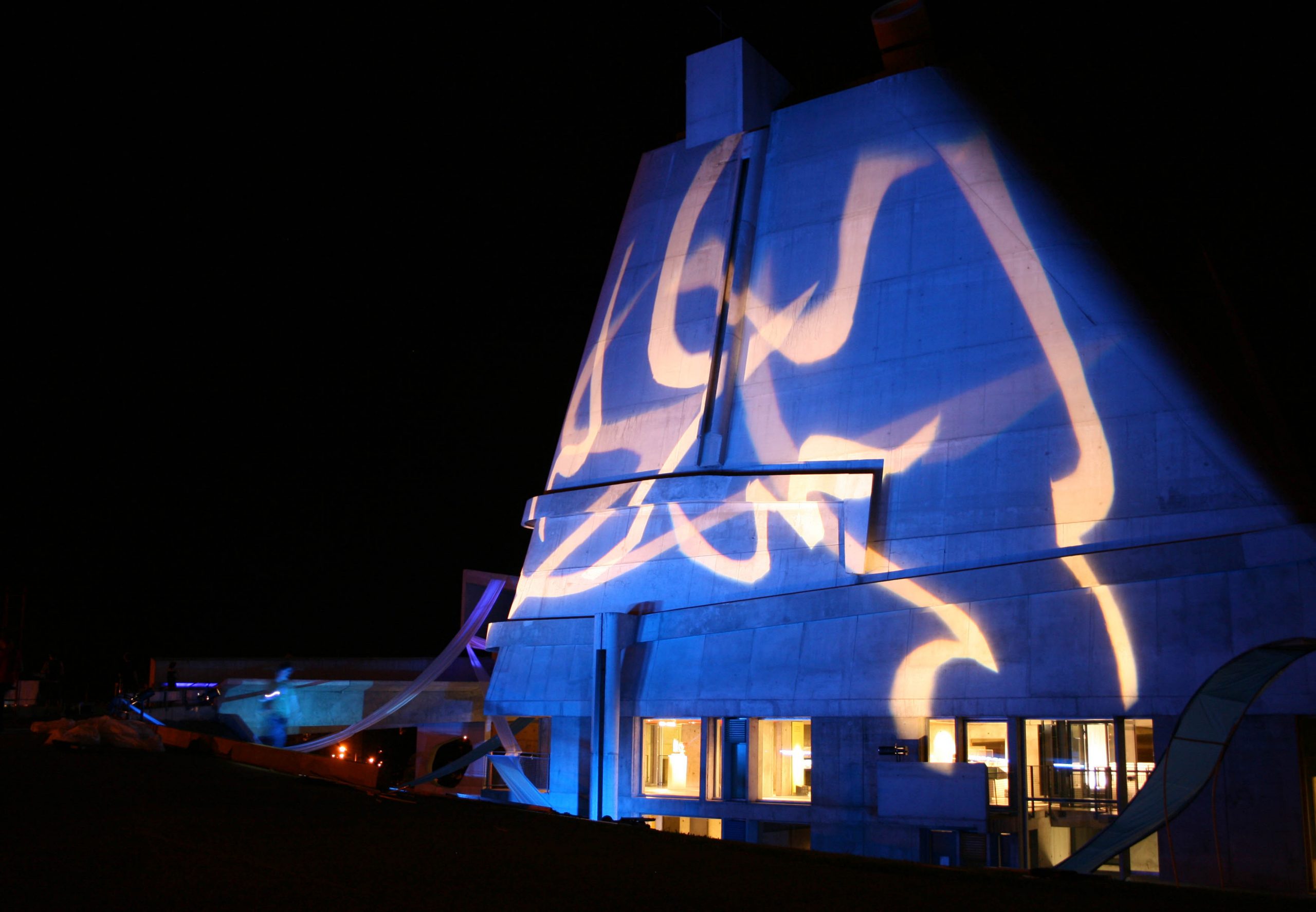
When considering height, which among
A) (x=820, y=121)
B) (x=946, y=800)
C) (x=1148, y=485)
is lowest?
(x=946, y=800)

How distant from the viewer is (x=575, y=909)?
6871 millimetres

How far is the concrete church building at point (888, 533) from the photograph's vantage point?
1435 centimetres

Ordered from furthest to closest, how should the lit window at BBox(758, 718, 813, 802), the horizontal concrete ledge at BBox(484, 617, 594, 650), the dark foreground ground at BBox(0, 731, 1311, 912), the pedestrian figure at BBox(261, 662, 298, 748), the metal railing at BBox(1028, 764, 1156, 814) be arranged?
1. the pedestrian figure at BBox(261, 662, 298, 748)
2. the horizontal concrete ledge at BBox(484, 617, 594, 650)
3. the lit window at BBox(758, 718, 813, 802)
4. the metal railing at BBox(1028, 764, 1156, 814)
5. the dark foreground ground at BBox(0, 731, 1311, 912)

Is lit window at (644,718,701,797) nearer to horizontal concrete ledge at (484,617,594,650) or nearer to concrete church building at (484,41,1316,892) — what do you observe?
concrete church building at (484,41,1316,892)

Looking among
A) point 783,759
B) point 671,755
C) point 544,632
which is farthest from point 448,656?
point 783,759

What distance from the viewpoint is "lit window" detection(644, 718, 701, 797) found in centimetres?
1870

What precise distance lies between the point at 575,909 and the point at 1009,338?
13.4m

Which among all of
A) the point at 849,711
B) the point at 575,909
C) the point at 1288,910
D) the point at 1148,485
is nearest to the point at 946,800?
the point at 849,711

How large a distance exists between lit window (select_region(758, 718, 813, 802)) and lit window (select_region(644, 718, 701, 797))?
1.32 m

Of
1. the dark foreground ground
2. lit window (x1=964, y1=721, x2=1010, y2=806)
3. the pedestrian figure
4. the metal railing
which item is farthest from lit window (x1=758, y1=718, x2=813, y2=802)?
the pedestrian figure

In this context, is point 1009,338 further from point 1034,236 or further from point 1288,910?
point 1288,910

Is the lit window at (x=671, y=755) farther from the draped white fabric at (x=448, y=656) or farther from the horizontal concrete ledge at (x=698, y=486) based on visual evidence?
the draped white fabric at (x=448, y=656)

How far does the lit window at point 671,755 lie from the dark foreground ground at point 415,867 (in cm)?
713

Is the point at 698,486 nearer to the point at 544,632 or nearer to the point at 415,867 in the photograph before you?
the point at 544,632
